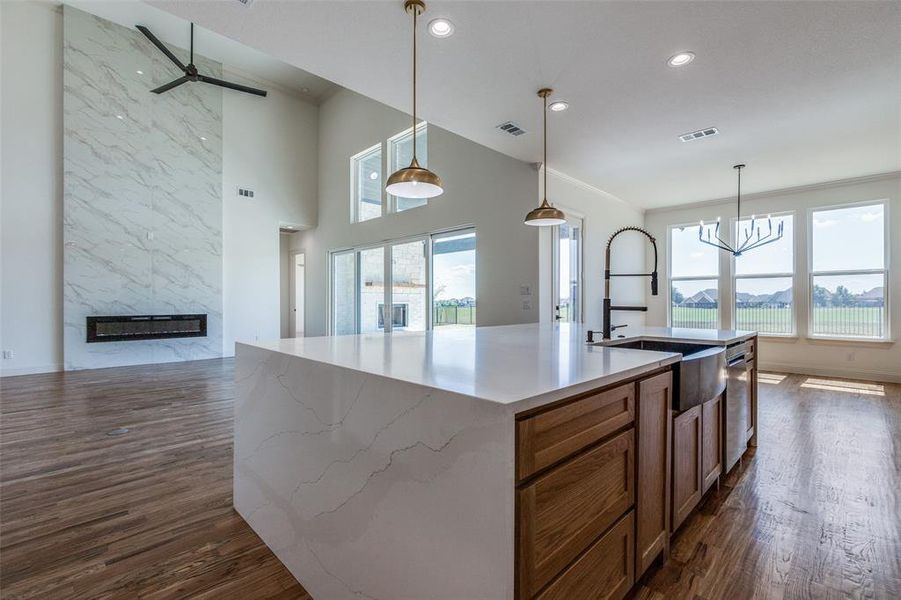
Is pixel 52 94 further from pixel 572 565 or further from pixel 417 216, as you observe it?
pixel 572 565

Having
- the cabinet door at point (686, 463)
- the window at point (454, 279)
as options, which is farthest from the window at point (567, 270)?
the cabinet door at point (686, 463)

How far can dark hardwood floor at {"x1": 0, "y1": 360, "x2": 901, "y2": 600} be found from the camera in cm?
160

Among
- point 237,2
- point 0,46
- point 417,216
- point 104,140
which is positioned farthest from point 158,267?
point 237,2

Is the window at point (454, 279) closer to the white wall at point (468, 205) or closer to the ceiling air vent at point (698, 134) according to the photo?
the white wall at point (468, 205)

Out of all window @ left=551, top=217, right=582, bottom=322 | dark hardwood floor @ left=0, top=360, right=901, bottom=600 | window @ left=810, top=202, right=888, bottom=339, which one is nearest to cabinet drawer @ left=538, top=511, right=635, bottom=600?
dark hardwood floor @ left=0, top=360, right=901, bottom=600

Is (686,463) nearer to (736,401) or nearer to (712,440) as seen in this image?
(712,440)

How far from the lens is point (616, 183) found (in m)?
5.74

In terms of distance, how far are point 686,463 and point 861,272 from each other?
239 inches

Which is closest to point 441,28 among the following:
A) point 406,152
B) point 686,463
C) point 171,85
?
point 686,463

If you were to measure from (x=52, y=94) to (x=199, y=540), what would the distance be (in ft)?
24.6

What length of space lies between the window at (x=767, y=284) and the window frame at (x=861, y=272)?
21cm

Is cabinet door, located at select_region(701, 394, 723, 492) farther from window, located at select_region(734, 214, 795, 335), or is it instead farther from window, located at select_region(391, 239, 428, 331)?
window, located at select_region(734, 214, 795, 335)

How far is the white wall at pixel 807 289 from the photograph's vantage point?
5.43 metres

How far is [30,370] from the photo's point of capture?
5777 millimetres
